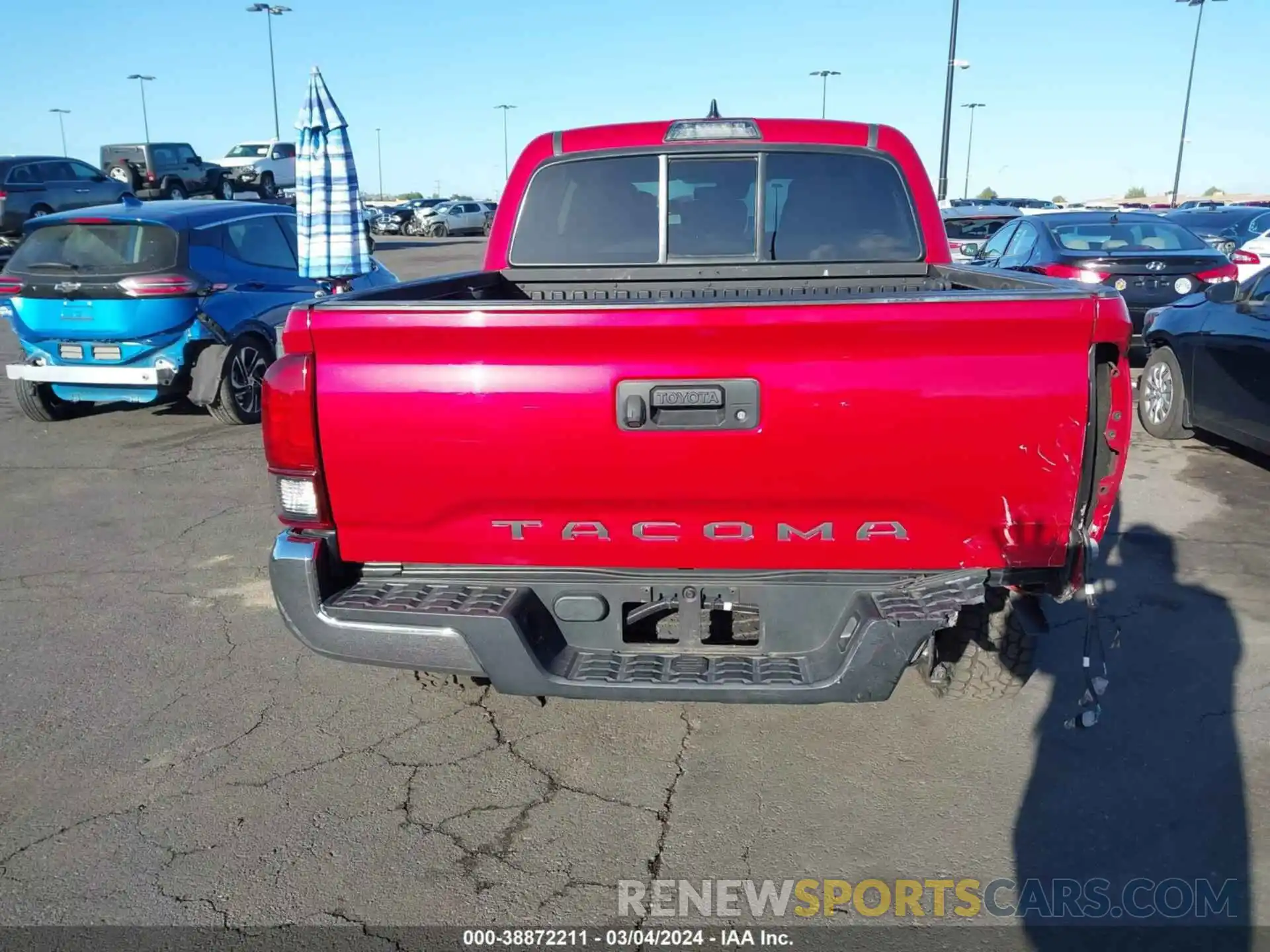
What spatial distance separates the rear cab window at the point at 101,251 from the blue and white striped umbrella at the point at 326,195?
1.05 meters

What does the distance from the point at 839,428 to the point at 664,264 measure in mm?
2014

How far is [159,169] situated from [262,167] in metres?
4.90

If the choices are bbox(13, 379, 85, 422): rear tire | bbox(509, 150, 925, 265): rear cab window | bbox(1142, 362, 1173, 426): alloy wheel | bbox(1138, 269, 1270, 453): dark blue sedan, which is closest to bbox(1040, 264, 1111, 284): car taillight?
bbox(1138, 269, 1270, 453): dark blue sedan

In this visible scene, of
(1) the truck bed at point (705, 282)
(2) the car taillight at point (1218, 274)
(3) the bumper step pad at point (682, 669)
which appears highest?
(1) the truck bed at point (705, 282)

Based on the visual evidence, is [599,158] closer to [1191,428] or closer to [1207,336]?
[1207,336]

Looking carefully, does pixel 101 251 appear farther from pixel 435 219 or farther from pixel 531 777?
pixel 435 219

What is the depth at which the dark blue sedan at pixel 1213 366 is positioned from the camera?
20.8 feet

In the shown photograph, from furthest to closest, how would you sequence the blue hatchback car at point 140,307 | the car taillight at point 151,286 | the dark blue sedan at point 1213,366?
1. the blue hatchback car at point 140,307
2. the car taillight at point 151,286
3. the dark blue sedan at point 1213,366

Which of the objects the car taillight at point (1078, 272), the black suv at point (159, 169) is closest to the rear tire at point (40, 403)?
the car taillight at point (1078, 272)

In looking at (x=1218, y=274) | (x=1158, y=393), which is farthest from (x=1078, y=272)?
(x=1158, y=393)

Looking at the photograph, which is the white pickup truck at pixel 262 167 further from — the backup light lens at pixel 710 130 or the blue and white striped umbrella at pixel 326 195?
the backup light lens at pixel 710 130

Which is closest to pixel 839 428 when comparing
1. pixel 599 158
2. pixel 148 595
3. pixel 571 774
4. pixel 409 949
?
pixel 571 774

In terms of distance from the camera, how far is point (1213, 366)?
686 cm

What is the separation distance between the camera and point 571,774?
338 centimetres
